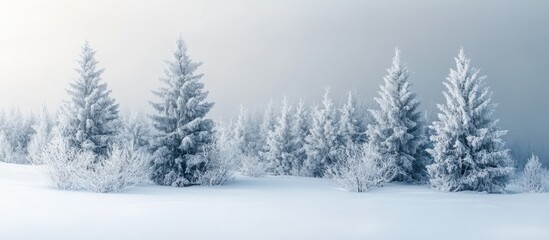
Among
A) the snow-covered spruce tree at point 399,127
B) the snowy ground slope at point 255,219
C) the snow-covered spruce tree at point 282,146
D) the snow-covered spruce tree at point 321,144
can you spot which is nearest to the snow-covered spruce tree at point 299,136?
the snow-covered spruce tree at point 282,146

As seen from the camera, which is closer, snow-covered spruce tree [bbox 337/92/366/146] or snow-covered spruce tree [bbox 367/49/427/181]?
snow-covered spruce tree [bbox 367/49/427/181]

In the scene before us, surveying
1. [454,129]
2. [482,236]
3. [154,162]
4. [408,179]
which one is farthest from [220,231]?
[408,179]

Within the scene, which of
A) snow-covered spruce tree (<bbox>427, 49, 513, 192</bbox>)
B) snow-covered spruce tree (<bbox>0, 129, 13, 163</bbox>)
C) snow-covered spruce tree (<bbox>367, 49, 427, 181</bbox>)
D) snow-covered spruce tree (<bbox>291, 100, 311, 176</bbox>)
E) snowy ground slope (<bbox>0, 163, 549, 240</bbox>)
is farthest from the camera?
snow-covered spruce tree (<bbox>0, 129, 13, 163</bbox>)

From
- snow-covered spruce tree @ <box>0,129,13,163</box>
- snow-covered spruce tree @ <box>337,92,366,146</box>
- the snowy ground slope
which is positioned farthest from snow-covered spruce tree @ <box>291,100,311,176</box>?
the snowy ground slope

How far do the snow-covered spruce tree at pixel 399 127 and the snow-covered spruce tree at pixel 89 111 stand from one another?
18.1m

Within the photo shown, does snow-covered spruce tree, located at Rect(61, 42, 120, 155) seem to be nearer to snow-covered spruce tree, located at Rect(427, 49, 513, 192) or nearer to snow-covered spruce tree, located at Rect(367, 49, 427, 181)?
snow-covered spruce tree, located at Rect(367, 49, 427, 181)

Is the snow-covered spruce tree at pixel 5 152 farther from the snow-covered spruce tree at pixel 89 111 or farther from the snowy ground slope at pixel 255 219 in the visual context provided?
the snowy ground slope at pixel 255 219

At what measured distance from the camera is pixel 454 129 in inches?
1062

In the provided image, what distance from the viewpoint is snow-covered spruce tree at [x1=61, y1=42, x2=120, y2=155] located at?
30.5 metres

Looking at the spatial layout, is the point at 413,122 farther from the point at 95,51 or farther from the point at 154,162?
the point at 95,51

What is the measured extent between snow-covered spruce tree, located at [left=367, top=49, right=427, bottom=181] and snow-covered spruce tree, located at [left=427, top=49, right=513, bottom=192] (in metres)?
4.77

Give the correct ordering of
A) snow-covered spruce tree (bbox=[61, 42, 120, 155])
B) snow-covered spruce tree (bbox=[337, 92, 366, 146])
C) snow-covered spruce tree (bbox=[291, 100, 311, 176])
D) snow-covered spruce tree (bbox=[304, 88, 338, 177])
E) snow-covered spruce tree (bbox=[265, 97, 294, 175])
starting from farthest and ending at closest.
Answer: snow-covered spruce tree (bbox=[265, 97, 294, 175]) < snow-covered spruce tree (bbox=[291, 100, 311, 176]) < snow-covered spruce tree (bbox=[304, 88, 338, 177]) < snow-covered spruce tree (bbox=[337, 92, 366, 146]) < snow-covered spruce tree (bbox=[61, 42, 120, 155])

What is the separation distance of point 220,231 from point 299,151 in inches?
1566

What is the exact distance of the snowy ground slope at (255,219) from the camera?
9.80 meters
